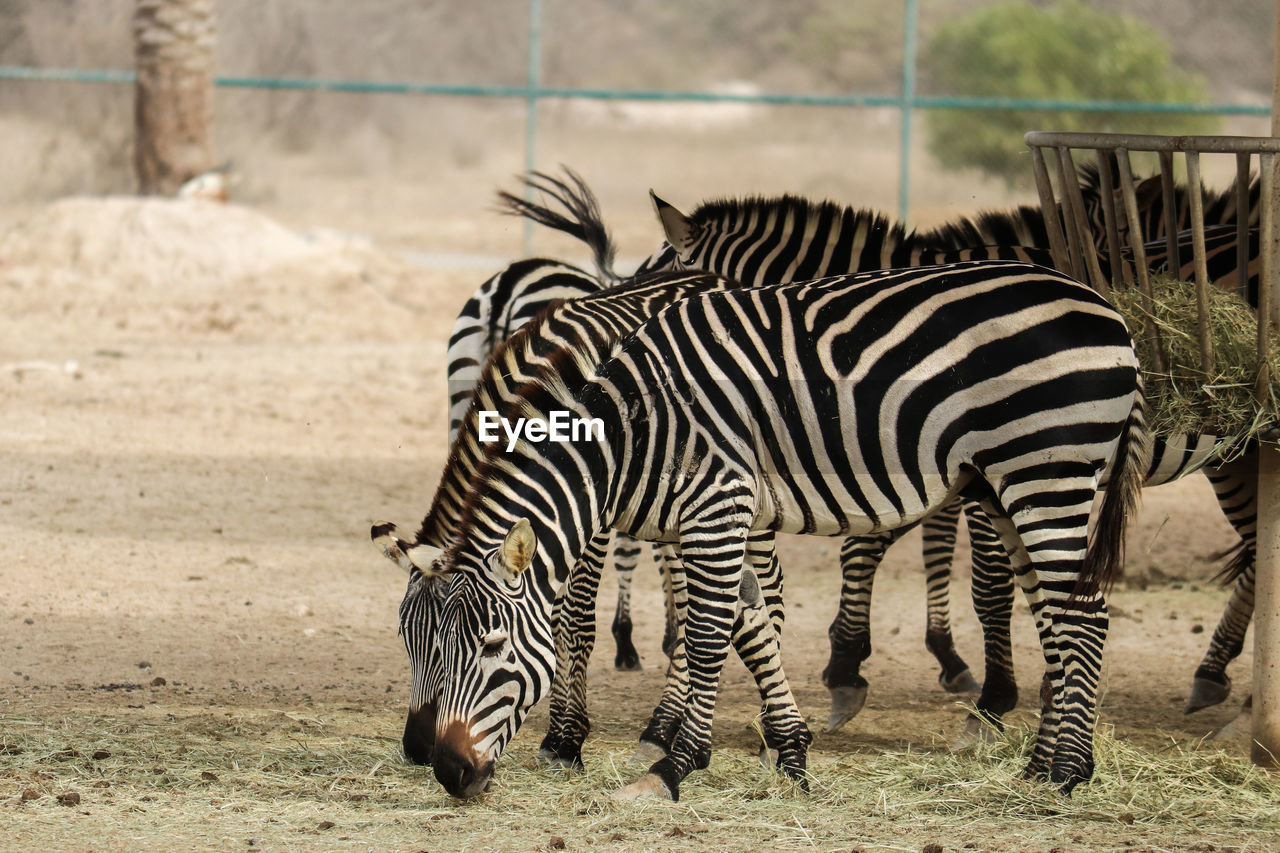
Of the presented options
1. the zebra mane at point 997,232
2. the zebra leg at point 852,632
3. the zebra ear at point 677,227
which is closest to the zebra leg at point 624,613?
the zebra leg at point 852,632

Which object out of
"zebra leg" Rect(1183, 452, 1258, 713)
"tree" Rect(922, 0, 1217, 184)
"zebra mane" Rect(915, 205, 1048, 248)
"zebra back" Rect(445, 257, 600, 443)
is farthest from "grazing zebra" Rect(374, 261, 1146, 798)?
"tree" Rect(922, 0, 1217, 184)

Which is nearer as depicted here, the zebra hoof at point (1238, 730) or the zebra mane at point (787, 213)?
the zebra hoof at point (1238, 730)

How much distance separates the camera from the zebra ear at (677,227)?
5.78 meters

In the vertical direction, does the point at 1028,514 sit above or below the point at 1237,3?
below

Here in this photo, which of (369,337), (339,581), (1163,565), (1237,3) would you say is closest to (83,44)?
(369,337)

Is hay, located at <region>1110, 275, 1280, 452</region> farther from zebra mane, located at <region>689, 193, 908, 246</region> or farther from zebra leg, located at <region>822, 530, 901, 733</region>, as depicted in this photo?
zebra leg, located at <region>822, 530, 901, 733</region>

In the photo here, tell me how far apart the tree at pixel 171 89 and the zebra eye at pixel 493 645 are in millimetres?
11293

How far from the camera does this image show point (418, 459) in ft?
32.0

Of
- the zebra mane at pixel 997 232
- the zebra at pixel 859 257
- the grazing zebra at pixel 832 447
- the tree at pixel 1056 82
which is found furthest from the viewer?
the tree at pixel 1056 82

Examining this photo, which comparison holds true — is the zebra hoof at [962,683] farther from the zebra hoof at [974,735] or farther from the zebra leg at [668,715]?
the zebra leg at [668,715]

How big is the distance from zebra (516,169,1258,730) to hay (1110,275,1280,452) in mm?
573

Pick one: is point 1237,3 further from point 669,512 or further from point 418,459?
point 669,512

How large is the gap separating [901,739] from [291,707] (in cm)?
234

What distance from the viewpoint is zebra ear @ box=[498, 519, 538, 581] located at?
405 cm
